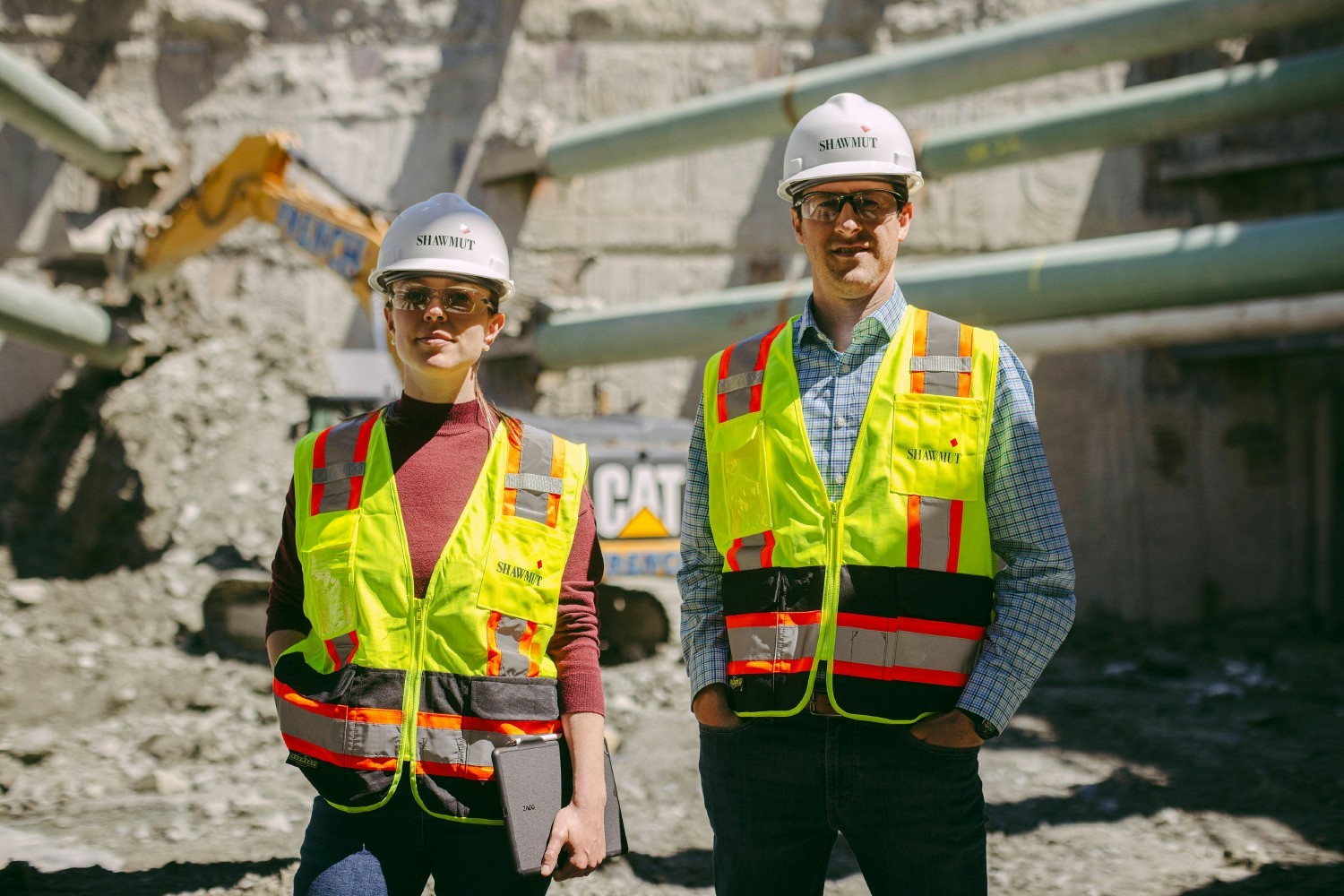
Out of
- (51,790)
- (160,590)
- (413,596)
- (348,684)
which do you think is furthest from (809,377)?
(160,590)

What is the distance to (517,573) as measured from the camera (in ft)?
6.70

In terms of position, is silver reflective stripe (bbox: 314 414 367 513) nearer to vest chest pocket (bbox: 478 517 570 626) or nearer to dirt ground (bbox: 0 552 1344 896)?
vest chest pocket (bbox: 478 517 570 626)

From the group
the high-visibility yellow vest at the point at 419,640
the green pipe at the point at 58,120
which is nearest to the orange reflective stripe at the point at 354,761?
the high-visibility yellow vest at the point at 419,640

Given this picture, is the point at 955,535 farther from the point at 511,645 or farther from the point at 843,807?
the point at 511,645

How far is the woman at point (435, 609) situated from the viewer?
1930 millimetres

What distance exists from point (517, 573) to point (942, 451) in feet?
2.67

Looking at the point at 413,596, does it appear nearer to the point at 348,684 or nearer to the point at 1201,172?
the point at 348,684

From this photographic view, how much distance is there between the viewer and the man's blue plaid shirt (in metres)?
1.99

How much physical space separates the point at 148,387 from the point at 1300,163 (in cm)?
1006

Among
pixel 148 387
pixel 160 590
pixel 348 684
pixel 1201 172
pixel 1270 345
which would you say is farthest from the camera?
pixel 148 387

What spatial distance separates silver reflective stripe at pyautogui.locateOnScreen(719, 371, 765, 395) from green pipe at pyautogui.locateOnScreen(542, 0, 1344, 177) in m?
5.72

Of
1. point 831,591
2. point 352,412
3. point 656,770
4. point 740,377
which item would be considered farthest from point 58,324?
point 831,591

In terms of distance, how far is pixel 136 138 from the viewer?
945 cm

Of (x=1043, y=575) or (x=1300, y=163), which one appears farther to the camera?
(x=1300, y=163)
